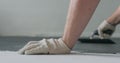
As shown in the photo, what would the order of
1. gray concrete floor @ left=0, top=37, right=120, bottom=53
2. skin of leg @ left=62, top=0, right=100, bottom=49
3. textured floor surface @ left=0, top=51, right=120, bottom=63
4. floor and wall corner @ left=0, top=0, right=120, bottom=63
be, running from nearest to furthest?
1. textured floor surface @ left=0, top=51, right=120, bottom=63
2. skin of leg @ left=62, top=0, right=100, bottom=49
3. gray concrete floor @ left=0, top=37, right=120, bottom=53
4. floor and wall corner @ left=0, top=0, right=120, bottom=63

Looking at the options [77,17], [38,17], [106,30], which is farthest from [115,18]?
[38,17]

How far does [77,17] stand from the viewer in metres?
1.19

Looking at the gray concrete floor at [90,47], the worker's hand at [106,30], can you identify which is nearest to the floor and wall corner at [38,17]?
the gray concrete floor at [90,47]

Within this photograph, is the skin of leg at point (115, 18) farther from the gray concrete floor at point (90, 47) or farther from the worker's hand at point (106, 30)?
the gray concrete floor at point (90, 47)

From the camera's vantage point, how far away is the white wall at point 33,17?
138 inches

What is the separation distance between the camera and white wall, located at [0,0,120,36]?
3.50 m

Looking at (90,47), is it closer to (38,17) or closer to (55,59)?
(55,59)

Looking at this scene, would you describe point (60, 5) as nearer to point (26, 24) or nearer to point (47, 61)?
point (26, 24)

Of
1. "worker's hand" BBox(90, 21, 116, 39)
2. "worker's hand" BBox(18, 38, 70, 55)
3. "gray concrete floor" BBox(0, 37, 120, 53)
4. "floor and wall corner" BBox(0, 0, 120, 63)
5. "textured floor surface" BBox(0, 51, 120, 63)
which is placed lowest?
"textured floor surface" BBox(0, 51, 120, 63)

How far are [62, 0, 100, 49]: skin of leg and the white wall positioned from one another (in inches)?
88.8

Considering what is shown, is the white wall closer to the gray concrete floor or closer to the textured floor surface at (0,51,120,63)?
the gray concrete floor

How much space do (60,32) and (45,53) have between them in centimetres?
227

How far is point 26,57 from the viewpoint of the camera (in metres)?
1.14

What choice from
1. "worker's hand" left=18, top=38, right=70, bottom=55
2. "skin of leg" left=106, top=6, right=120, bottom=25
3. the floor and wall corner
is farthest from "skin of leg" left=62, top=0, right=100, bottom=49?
the floor and wall corner
